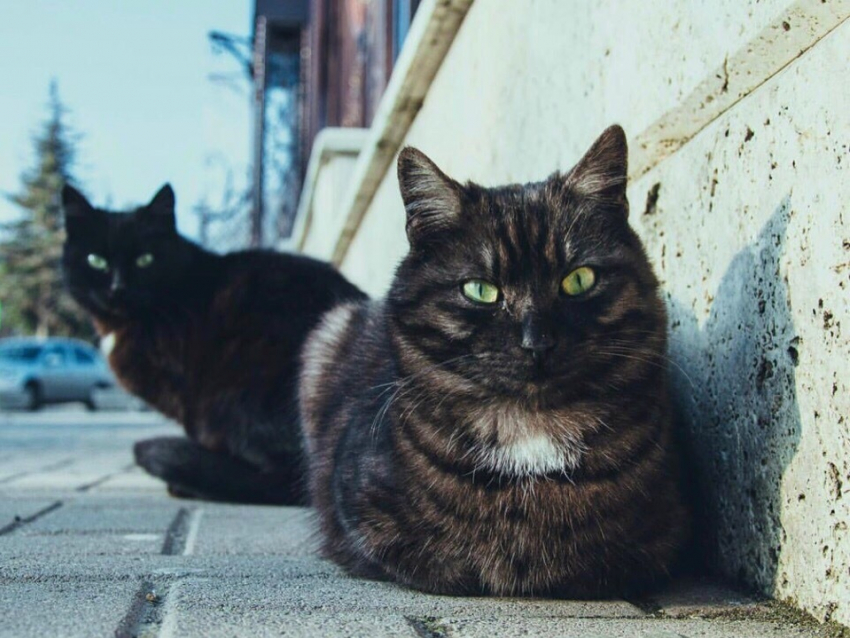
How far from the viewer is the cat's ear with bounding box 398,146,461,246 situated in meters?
1.89

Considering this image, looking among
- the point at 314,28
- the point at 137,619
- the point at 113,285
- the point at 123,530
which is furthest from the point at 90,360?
the point at 137,619

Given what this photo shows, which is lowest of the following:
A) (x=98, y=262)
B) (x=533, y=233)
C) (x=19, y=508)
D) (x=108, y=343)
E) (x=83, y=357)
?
(x=83, y=357)

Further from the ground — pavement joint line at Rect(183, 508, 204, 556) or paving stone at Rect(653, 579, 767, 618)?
paving stone at Rect(653, 579, 767, 618)

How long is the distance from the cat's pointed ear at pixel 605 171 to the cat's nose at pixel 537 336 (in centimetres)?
37

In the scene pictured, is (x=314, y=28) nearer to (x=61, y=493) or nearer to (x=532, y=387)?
(x=61, y=493)

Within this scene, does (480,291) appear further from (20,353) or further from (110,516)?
(20,353)

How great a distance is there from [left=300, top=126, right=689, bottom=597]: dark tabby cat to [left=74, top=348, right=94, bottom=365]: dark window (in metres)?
→ 20.8

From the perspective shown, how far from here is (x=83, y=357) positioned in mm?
21578

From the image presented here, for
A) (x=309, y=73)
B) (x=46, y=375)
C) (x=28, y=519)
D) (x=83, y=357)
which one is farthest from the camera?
(x=83, y=357)

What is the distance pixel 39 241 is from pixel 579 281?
3853cm

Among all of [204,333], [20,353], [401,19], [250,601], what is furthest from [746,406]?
[20,353]

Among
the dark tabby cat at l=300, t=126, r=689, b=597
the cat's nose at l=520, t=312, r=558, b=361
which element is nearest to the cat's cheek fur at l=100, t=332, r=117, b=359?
the dark tabby cat at l=300, t=126, r=689, b=597

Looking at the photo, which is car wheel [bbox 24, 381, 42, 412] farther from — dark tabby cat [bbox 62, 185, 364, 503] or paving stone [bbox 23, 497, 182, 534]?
paving stone [bbox 23, 497, 182, 534]

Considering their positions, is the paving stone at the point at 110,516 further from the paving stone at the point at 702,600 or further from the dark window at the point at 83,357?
the dark window at the point at 83,357
